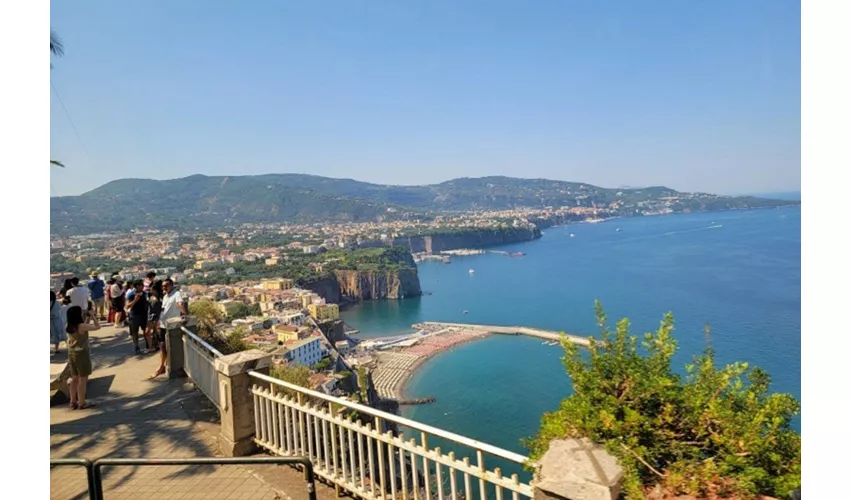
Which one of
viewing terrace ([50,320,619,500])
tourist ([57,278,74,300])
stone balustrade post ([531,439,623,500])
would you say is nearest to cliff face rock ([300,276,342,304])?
tourist ([57,278,74,300])

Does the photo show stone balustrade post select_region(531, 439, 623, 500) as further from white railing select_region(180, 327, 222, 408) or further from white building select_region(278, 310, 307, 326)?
white building select_region(278, 310, 307, 326)

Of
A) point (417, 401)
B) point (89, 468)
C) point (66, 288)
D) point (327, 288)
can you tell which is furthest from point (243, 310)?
point (89, 468)

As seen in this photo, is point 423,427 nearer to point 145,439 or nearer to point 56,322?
point 145,439

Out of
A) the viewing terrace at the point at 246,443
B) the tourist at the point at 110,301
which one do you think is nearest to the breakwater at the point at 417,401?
the tourist at the point at 110,301

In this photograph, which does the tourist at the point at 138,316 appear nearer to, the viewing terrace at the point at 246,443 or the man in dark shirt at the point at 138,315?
the man in dark shirt at the point at 138,315

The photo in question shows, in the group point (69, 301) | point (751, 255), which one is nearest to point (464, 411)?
point (69, 301)

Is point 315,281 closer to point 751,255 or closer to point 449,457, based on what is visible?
point 751,255
